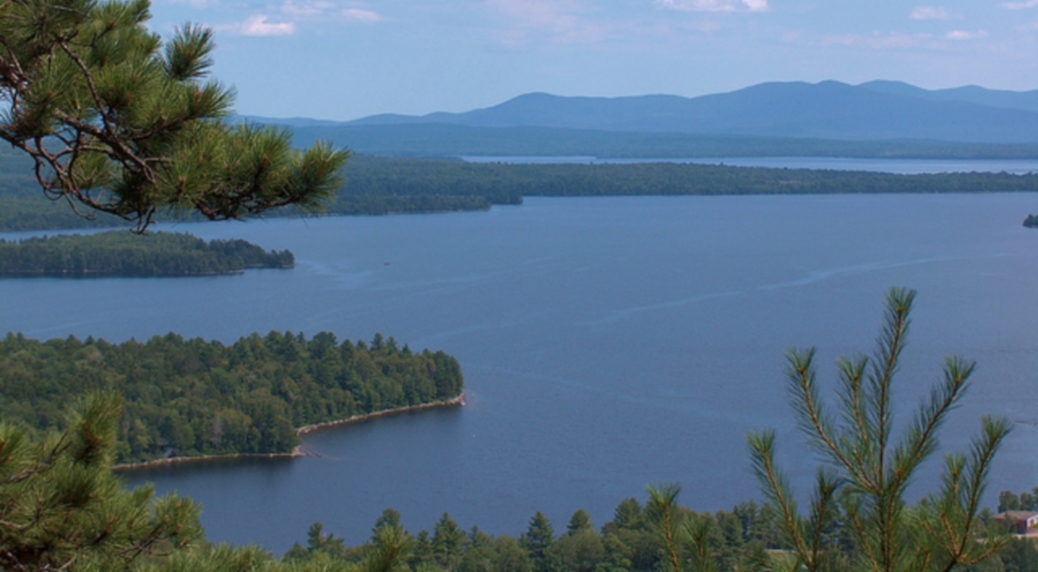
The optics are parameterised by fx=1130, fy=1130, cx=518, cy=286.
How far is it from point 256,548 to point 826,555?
1223mm

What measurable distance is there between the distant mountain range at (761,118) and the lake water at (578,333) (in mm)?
60878

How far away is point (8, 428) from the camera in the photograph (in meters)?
1.65

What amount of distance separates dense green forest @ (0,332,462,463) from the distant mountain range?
73765mm

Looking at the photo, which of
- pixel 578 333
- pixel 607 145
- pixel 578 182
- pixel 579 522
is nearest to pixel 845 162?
pixel 607 145

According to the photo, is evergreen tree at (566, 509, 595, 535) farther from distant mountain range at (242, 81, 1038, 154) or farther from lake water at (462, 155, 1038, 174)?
distant mountain range at (242, 81, 1038, 154)

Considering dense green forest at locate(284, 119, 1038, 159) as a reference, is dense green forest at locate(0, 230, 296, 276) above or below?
below

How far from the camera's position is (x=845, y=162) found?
242ft

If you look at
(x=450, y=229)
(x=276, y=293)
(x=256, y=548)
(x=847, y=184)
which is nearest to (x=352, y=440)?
(x=276, y=293)

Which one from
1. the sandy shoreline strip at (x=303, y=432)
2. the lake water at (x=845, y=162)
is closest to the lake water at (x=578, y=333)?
the sandy shoreline strip at (x=303, y=432)

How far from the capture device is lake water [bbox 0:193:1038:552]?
11.7m

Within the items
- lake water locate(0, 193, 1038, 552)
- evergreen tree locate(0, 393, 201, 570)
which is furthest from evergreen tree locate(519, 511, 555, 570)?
evergreen tree locate(0, 393, 201, 570)

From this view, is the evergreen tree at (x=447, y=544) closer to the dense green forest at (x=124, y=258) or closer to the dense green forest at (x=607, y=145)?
the dense green forest at (x=124, y=258)

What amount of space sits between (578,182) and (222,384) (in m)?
36.9

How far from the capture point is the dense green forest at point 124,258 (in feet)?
85.0
